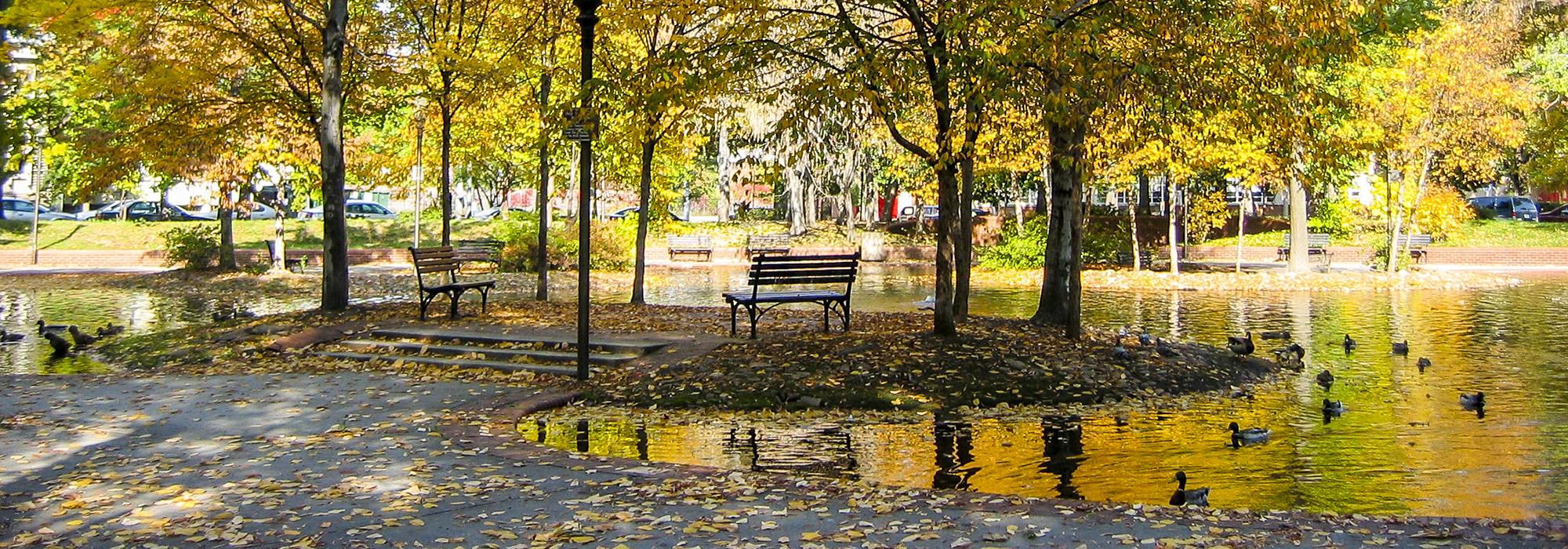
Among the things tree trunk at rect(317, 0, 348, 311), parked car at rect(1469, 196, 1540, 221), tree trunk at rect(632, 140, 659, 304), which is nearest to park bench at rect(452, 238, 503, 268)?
tree trunk at rect(317, 0, 348, 311)

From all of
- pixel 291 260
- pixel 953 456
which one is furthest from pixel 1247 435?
pixel 291 260

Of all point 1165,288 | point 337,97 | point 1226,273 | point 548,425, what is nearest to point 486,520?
point 548,425

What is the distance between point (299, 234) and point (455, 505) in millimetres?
36742

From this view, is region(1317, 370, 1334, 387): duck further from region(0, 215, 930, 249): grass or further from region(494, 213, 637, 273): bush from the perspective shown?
region(0, 215, 930, 249): grass

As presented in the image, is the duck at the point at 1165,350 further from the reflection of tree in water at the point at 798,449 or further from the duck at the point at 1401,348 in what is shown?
the reflection of tree in water at the point at 798,449

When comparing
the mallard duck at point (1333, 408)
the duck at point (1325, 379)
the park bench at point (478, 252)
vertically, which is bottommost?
the mallard duck at point (1333, 408)

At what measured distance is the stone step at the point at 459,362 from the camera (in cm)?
1268

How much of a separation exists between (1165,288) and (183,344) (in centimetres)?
1926

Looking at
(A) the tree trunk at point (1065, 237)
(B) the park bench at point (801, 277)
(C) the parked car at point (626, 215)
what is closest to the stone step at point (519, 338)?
(B) the park bench at point (801, 277)

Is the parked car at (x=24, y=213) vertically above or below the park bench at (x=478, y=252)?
above

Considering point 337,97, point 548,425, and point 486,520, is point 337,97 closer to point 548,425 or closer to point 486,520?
point 548,425

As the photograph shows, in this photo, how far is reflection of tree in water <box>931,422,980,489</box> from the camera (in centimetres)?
814

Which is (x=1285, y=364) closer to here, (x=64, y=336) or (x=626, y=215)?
(x=64, y=336)

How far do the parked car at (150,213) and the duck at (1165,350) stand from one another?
44793 millimetres
